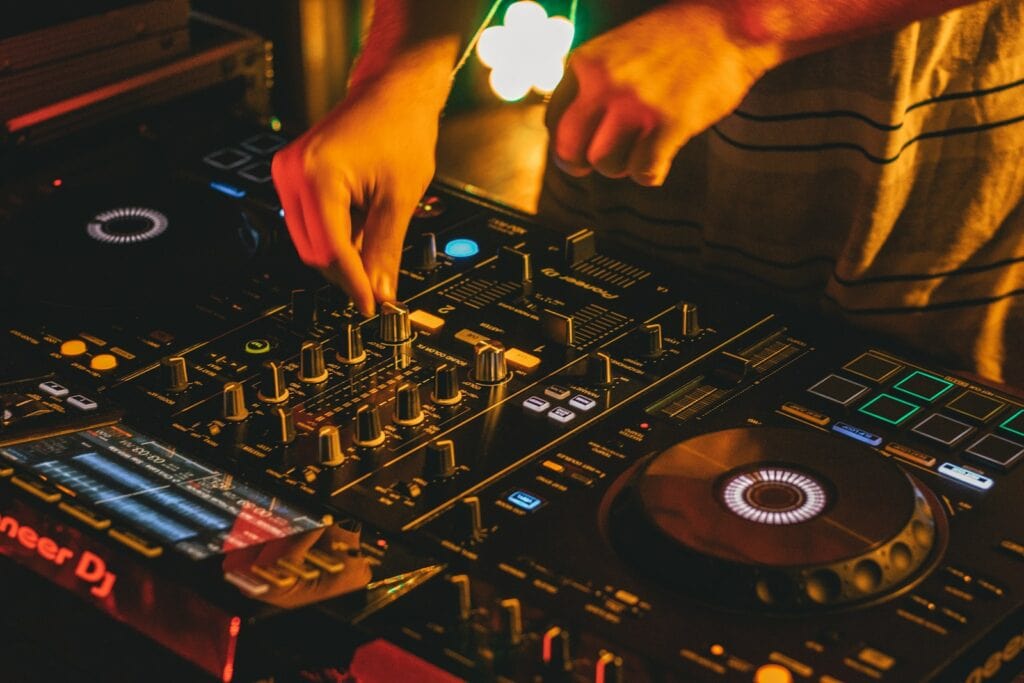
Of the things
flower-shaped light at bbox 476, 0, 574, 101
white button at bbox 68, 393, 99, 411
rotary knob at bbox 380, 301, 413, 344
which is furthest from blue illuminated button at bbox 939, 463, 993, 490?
flower-shaped light at bbox 476, 0, 574, 101

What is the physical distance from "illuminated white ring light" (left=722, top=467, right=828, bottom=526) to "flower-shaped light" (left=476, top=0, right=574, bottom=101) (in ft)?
5.83

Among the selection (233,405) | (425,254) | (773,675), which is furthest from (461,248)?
(773,675)

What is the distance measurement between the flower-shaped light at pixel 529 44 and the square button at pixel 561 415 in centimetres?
160

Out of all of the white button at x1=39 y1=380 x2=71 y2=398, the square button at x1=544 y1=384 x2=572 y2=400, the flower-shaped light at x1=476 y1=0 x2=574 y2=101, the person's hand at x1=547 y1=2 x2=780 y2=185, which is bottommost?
the flower-shaped light at x1=476 y1=0 x2=574 y2=101

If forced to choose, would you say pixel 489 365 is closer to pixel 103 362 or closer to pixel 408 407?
pixel 408 407

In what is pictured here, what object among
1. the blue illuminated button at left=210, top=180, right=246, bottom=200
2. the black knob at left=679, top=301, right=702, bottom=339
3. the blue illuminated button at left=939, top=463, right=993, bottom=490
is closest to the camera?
the blue illuminated button at left=939, top=463, right=993, bottom=490

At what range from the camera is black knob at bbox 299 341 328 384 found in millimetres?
1299

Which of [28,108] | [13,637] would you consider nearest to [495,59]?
[28,108]

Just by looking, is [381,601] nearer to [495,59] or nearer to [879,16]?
[879,16]

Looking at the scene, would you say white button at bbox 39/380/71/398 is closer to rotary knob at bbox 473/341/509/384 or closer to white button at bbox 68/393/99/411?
white button at bbox 68/393/99/411

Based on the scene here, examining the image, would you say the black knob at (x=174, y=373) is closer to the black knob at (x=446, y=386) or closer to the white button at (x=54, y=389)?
the white button at (x=54, y=389)

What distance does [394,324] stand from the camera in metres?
1.35

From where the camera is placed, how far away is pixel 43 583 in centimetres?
115

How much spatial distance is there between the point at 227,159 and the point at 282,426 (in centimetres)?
60
